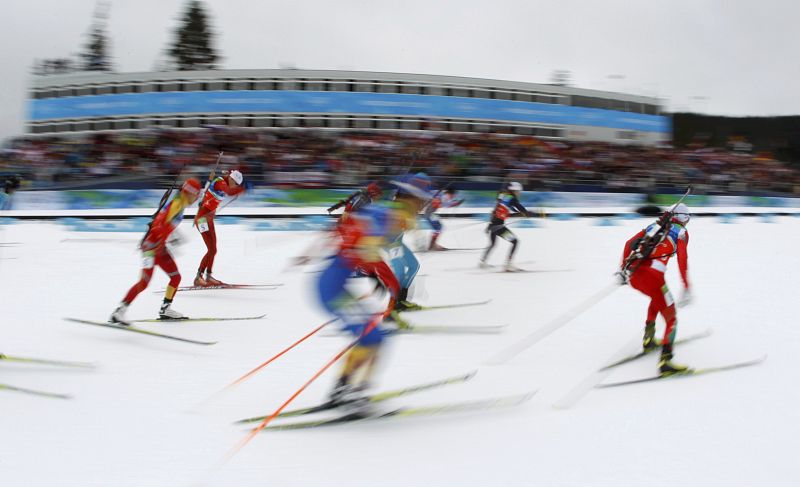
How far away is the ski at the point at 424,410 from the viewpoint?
405cm

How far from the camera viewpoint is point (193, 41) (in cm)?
4838

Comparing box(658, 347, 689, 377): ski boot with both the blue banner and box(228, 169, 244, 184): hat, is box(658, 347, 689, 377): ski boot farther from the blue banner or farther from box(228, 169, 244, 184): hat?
the blue banner

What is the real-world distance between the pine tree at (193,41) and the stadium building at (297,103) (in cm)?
1585

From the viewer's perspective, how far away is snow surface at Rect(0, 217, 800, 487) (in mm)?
3533

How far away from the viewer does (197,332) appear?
6520 mm

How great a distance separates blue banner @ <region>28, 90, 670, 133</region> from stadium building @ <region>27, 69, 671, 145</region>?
5 cm

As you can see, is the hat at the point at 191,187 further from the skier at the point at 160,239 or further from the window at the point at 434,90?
the window at the point at 434,90

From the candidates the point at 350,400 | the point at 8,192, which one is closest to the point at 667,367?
the point at 350,400

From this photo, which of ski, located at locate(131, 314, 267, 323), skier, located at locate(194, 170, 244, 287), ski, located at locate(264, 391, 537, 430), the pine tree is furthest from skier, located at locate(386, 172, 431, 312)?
the pine tree

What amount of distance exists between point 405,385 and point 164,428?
1843 millimetres

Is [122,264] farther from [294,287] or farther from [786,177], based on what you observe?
[786,177]

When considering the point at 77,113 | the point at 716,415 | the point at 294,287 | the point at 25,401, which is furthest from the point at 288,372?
the point at 77,113

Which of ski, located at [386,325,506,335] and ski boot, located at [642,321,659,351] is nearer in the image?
ski boot, located at [642,321,659,351]

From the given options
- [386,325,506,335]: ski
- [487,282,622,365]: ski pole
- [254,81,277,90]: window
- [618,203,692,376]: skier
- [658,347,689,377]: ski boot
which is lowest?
[254,81,277,90]: window
